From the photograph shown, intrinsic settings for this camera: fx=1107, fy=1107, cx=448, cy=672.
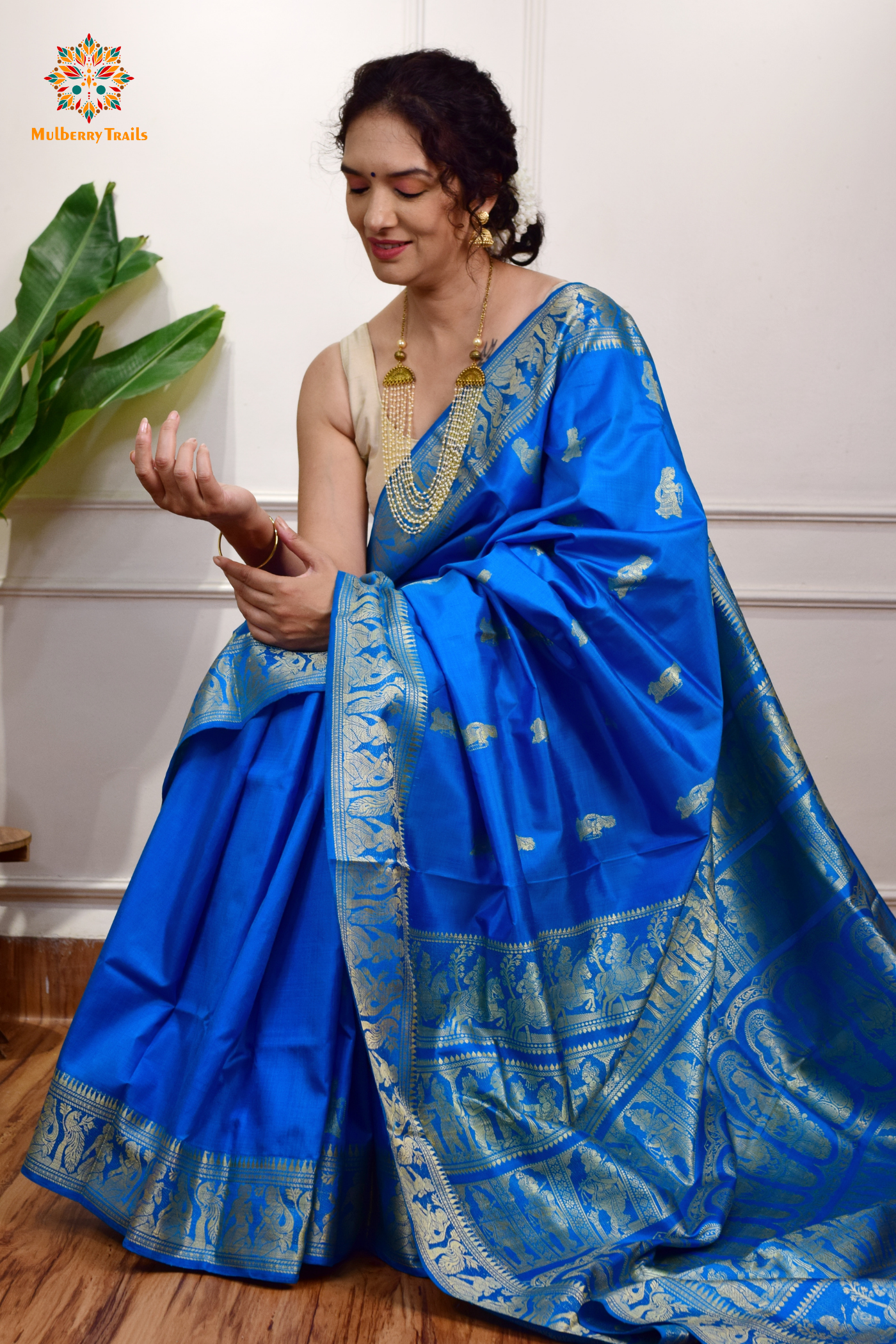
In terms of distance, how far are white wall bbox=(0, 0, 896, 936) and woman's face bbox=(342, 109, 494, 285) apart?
727mm

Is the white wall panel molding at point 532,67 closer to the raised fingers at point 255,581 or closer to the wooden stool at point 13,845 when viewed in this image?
the raised fingers at point 255,581

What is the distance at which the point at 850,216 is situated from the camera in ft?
7.65

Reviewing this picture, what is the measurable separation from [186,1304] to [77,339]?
5.96ft

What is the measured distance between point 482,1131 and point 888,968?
1.99 feet

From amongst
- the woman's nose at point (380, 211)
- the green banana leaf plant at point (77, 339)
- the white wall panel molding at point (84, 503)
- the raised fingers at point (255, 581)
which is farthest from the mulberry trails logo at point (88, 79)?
the raised fingers at point (255, 581)

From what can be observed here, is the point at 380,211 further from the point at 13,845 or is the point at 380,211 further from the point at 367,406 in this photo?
the point at 13,845

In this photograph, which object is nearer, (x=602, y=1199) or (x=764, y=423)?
(x=602, y=1199)

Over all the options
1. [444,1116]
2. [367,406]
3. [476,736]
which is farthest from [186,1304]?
[367,406]

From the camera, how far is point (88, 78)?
91.1 inches

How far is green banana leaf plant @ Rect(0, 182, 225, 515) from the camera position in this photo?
2201 mm

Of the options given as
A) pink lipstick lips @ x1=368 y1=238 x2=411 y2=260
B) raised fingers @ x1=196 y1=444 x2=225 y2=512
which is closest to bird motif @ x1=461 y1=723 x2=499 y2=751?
raised fingers @ x1=196 y1=444 x2=225 y2=512

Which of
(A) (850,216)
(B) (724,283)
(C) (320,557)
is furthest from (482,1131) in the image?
(A) (850,216)

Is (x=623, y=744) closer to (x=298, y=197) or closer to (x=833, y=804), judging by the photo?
(x=833, y=804)

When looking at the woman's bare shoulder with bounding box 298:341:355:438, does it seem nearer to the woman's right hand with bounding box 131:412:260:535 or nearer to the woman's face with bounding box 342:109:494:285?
the woman's face with bounding box 342:109:494:285
